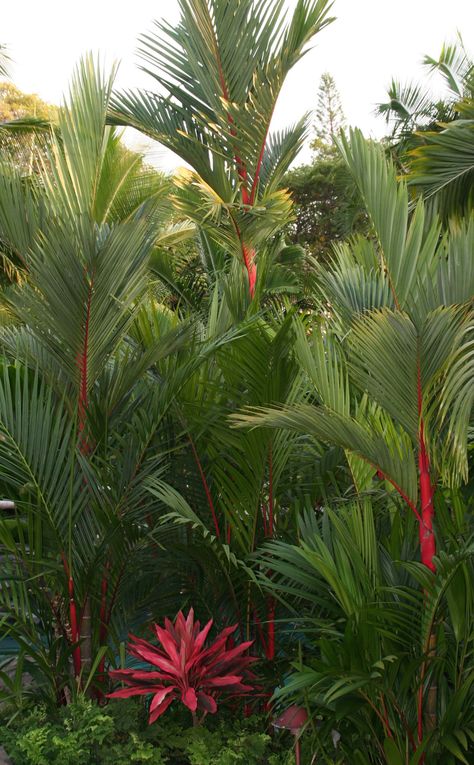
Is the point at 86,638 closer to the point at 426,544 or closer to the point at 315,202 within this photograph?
the point at 426,544

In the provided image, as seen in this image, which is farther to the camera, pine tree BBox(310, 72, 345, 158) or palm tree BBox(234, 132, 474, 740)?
pine tree BBox(310, 72, 345, 158)

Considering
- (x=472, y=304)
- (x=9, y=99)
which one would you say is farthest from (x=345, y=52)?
(x=472, y=304)

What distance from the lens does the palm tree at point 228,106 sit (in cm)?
408

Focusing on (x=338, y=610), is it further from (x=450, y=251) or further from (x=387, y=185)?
(x=387, y=185)

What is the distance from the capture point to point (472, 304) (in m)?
2.65

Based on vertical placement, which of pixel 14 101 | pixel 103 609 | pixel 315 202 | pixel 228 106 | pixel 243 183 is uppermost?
pixel 14 101

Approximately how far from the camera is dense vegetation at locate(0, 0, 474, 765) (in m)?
2.39

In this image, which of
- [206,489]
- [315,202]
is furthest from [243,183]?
[315,202]

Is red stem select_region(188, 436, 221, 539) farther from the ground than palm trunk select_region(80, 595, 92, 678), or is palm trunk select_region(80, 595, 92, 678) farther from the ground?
red stem select_region(188, 436, 221, 539)

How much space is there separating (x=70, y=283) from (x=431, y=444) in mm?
1377

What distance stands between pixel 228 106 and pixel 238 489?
2015mm

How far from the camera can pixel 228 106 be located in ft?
13.4

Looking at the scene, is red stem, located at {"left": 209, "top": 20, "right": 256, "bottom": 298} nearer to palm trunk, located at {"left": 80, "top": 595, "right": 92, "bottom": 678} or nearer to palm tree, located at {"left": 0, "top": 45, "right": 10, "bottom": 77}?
palm trunk, located at {"left": 80, "top": 595, "right": 92, "bottom": 678}

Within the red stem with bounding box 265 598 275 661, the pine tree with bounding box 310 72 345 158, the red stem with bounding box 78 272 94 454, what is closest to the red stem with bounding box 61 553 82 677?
the red stem with bounding box 78 272 94 454
